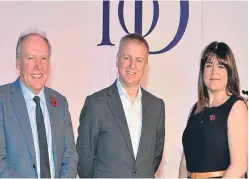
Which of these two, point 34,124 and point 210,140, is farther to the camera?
point 210,140

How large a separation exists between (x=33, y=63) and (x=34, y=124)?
46 centimetres

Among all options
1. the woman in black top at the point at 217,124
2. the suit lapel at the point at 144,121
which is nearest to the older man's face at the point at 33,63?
the suit lapel at the point at 144,121

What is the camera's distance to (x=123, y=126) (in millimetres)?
3729

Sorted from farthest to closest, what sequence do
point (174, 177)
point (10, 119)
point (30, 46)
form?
point (174, 177) < point (30, 46) < point (10, 119)

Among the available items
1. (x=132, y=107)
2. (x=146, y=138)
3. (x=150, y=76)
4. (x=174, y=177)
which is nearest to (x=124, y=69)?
(x=132, y=107)

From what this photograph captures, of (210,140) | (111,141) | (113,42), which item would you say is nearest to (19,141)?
(111,141)

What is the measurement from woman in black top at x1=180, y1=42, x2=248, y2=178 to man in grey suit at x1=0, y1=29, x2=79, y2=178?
95 centimetres

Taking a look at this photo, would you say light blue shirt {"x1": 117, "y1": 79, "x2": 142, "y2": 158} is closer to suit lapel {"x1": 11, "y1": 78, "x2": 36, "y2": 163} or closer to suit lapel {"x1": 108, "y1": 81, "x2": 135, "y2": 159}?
suit lapel {"x1": 108, "y1": 81, "x2": 135, "y2": 159}

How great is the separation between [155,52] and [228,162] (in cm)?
224

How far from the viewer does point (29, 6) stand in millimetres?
5496

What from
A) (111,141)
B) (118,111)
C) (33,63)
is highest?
(33,63)

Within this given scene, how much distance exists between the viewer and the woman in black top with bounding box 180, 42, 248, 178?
346 centimetres

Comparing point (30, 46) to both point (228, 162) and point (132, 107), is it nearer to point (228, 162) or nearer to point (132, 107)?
point (132, 107)

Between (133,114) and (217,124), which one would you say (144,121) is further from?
(217,124)
